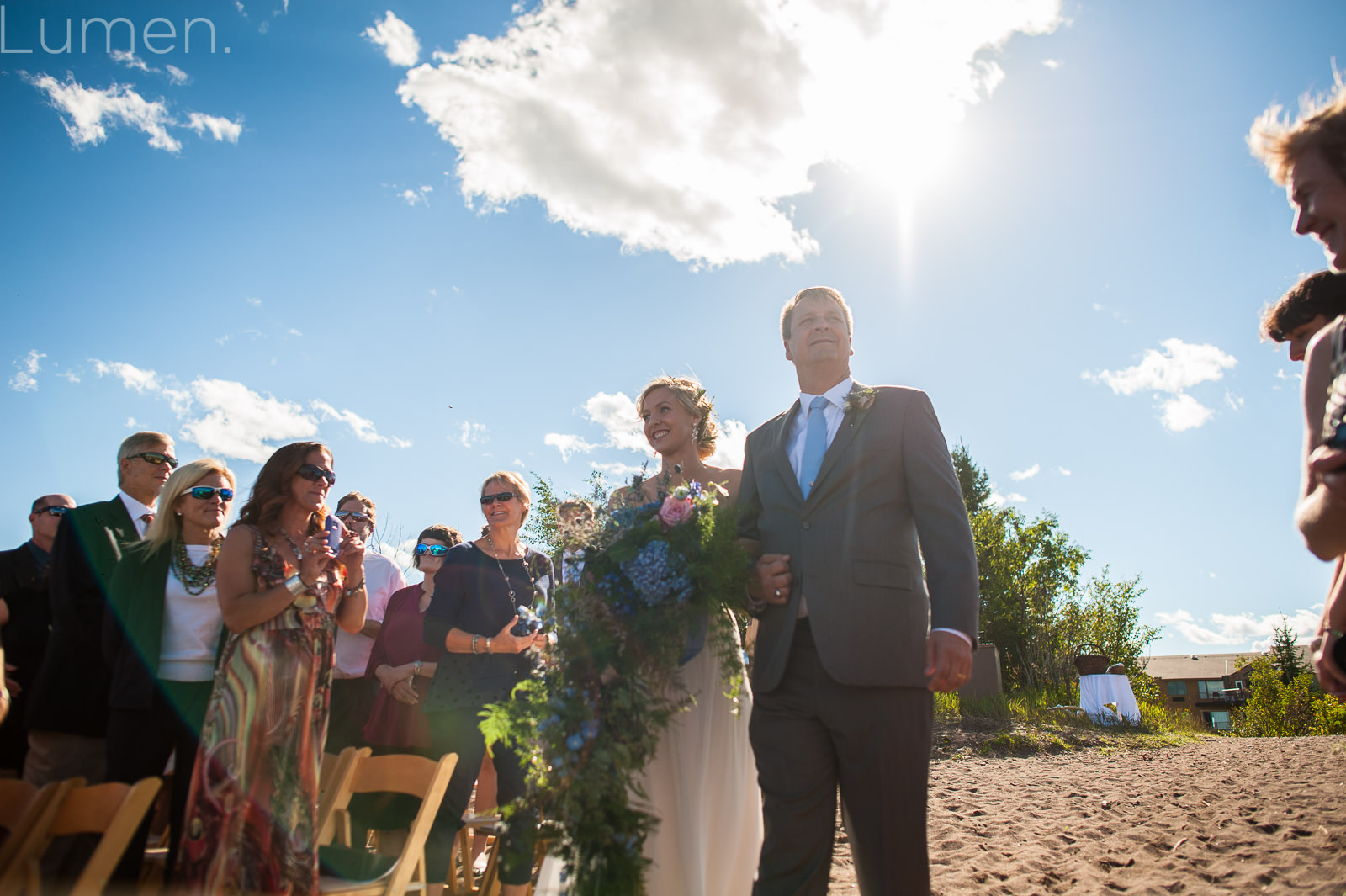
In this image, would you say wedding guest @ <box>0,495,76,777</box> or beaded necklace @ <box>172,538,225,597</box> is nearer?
beaded necklace @ <box>172,538,225,597</box>

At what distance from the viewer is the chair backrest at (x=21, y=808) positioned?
8.59 ft

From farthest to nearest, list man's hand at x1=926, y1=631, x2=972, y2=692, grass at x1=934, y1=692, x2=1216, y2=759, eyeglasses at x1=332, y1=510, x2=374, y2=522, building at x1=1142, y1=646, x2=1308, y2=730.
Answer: building at x1=1142, y1=646, x2=1308, y2=730
grass at x1=934, y1=692, x2=1216, y2=759
eyeglasses at x1=332, y1=510, x2=374, y2=522
man's hand at x1=926, y1=631, x2=972, y2=692

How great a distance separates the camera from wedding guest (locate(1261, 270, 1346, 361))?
8.76 ft

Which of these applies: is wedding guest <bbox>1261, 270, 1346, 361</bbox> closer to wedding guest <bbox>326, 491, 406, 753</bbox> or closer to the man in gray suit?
the man in gray suit

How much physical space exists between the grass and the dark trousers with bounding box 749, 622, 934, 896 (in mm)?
10277

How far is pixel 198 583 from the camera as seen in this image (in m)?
3.91

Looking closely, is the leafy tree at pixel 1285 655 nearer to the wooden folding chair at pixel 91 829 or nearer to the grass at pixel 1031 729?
the grass at pixel 1031 729

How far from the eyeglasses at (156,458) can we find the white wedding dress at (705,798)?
3338mm

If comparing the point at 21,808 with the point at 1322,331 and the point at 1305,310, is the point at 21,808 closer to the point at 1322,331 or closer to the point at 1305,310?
the point at 1322,331

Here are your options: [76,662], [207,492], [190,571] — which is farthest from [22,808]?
[207,492]

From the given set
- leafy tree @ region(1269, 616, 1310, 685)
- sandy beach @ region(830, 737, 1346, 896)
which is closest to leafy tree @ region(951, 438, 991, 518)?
leafy tree @ region(1269, 616, 1310, 685)

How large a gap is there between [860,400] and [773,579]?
0.79 m

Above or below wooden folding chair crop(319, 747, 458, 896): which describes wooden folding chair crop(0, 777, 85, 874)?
above

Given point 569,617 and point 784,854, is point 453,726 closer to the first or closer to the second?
point 569,617
